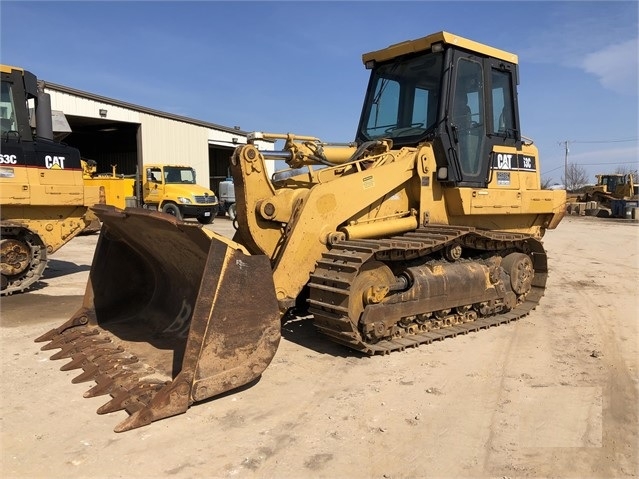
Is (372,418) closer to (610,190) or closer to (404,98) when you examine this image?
(404,98)

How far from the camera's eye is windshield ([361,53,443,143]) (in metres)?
6.21

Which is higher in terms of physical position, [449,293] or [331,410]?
[449,293]

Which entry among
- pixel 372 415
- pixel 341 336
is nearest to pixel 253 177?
pixel 341 336

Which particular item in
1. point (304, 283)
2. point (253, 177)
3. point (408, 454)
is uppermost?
point (253, 177)

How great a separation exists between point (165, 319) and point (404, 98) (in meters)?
3.85

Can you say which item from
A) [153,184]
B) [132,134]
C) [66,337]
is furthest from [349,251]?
[132,134]

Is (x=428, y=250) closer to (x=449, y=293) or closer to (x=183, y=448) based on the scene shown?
(x=449, y=293)

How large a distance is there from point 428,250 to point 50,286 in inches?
243

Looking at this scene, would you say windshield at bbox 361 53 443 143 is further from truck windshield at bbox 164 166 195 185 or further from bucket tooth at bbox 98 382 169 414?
truck windshield at bbox 164 166 195 185

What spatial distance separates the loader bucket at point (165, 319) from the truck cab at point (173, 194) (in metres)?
15.1

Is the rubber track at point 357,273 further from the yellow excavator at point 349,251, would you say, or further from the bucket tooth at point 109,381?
the bucket tooth at point 109,381

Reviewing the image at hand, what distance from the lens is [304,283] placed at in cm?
505

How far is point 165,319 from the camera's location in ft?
17.4

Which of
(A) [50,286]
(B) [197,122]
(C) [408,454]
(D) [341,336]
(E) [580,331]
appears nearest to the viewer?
(C) [408,454]
